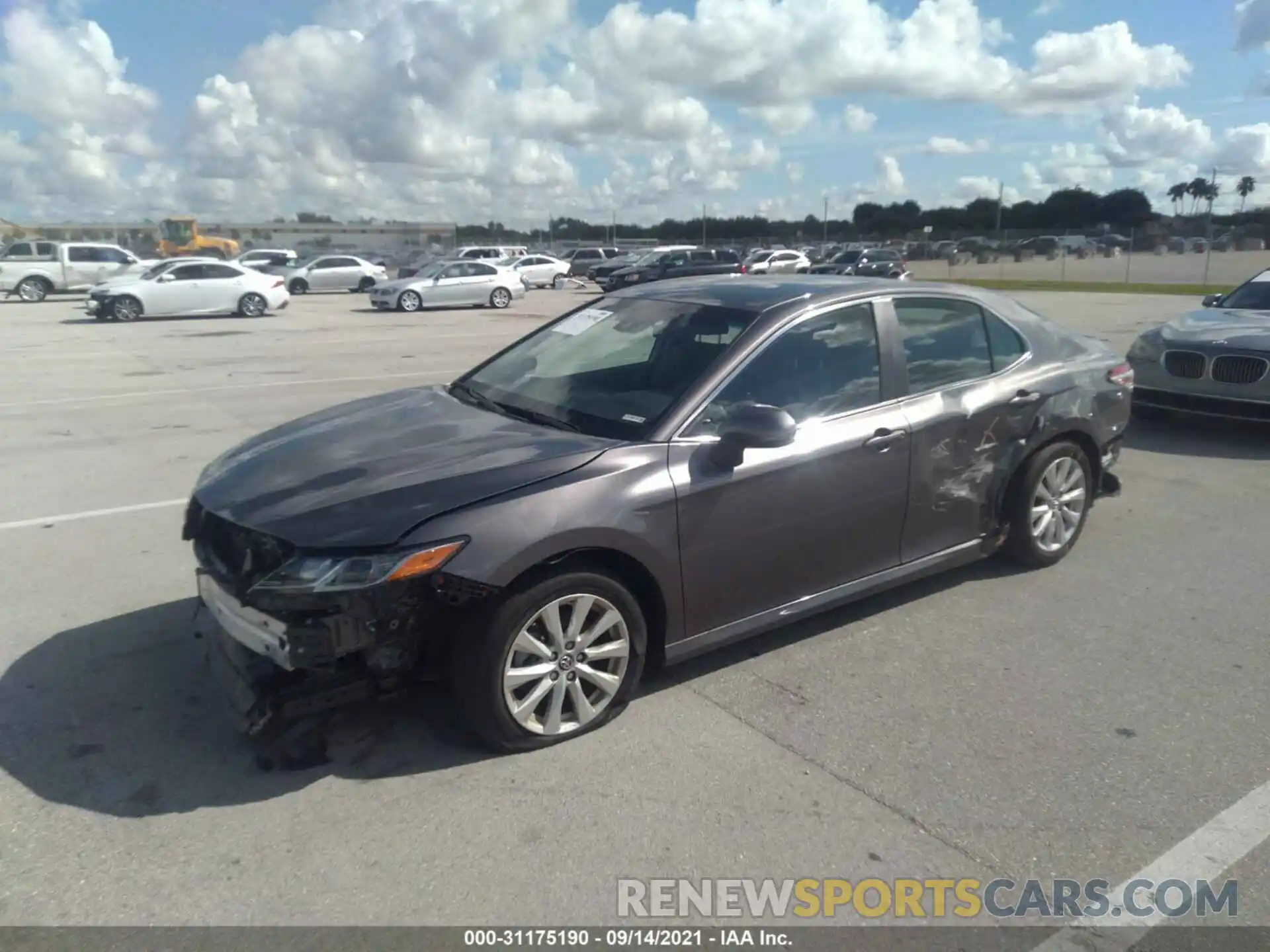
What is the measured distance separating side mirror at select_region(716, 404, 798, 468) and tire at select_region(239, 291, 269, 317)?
80.6 ft

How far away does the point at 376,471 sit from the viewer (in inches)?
147

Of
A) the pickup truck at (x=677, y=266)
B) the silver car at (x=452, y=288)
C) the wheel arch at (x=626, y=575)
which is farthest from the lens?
the pickup truck at (x=677, y=266)

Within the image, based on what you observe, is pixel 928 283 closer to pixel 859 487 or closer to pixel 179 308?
pixel 859 487

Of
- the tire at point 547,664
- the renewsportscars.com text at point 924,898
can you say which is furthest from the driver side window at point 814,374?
the renewsportscars.com text at point 924,898

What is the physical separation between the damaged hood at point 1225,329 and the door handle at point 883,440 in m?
5.69

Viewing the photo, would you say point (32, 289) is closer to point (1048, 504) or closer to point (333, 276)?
point (333, 276)

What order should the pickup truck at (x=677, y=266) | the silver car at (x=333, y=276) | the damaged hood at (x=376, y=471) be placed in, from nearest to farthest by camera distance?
the damaged hood at (x=376, y=471)
the pickup truck at (x=677, y=266)
the silver car at (x=333, y=276)

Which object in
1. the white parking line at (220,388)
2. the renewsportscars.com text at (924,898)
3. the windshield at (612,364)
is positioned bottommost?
the renewsportscars.com text at (924,898)

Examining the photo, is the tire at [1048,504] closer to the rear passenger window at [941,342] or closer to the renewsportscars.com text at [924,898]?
the rear passenger window at [941,342]

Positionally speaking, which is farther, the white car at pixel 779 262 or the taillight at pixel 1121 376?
the white car at pixel 779 262

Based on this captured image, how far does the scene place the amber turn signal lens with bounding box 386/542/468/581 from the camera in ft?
10.8

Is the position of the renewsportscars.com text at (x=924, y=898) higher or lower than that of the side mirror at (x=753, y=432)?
lower

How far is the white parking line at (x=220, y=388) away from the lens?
1143 cm

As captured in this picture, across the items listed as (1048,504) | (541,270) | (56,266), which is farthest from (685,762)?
(541,270)
